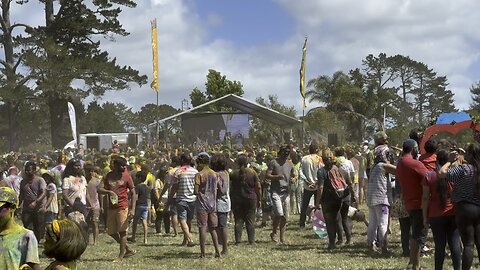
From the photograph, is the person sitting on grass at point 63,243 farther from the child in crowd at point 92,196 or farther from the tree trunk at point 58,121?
the tree trunk at point 58,121

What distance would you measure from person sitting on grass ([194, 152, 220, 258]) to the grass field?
0.55 metres

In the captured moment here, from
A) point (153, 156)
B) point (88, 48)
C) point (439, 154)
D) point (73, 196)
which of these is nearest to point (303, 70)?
point (153, 156)

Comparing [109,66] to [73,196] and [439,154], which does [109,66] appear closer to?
[73,196]

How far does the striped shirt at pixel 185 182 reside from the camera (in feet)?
36.9

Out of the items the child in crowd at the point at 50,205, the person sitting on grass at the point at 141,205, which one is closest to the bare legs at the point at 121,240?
the child in crowd at the point at 50,205

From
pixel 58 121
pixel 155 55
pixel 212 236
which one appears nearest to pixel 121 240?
pixel 212 236

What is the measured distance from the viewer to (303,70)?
2953 centimetres

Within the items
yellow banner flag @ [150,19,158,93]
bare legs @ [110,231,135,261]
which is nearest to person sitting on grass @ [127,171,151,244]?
bare legs @ [110,231,135,261]

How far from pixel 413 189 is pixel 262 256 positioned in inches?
123

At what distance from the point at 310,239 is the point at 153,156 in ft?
26.5

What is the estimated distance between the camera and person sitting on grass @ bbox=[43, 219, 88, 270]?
11.2 feet

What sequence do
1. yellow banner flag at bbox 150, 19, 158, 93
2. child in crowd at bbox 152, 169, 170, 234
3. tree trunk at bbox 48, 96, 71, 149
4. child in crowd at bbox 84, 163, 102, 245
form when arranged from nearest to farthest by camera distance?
child in crowd at bbox 84, 163, 102, 245, child in crowd at bbox 152, 169, 170, 234, yellow banner flag at bbox 150, 19, 158, 93, tree trunk at bbox 48, 96, 71, 149

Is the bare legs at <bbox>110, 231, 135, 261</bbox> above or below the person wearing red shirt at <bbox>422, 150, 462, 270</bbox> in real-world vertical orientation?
below

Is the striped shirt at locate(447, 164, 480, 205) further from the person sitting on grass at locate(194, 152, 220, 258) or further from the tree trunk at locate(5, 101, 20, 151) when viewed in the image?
the tree trunk at locate(5, 101, 20, 151)
